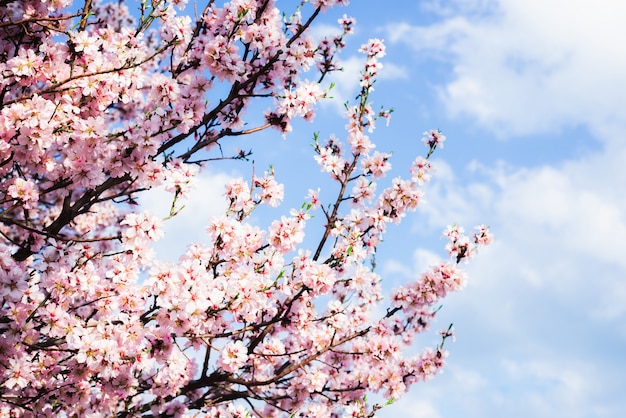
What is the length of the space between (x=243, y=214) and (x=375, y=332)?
2971mm

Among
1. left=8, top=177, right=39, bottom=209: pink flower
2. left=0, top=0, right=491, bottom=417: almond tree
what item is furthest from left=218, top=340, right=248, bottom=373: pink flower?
left=8, top=177, right=39, bottom=209: pink flower

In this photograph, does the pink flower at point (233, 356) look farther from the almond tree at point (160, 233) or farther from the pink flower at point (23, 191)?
the pink flower at point (23, 191)

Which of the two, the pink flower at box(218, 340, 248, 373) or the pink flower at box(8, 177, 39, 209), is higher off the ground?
the pink flower at box(8, 177, 39, 209)

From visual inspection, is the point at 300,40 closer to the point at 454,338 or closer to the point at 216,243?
the point at 216,243

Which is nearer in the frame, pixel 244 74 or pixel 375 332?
pixel 244 74

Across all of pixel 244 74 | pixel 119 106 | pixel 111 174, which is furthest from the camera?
pixel 119 106

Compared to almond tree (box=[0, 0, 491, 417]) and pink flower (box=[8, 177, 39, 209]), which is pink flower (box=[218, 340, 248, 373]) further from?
pink flower (box=[8, 177, 39, 209])

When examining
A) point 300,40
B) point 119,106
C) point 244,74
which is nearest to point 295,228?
point 244,74

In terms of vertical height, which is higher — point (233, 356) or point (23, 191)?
point (23, 191)

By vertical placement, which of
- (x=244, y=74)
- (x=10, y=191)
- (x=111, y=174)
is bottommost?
(x=10, y=191)

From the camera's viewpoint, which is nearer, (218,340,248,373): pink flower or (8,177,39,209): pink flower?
(8,177,39,209): pink flower

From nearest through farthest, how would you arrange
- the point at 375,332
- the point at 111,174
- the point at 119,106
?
the point at 111,174, the point at 375,332, the point at 119,106

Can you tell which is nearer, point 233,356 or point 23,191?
point 23,191

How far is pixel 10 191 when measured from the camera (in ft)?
19.4
